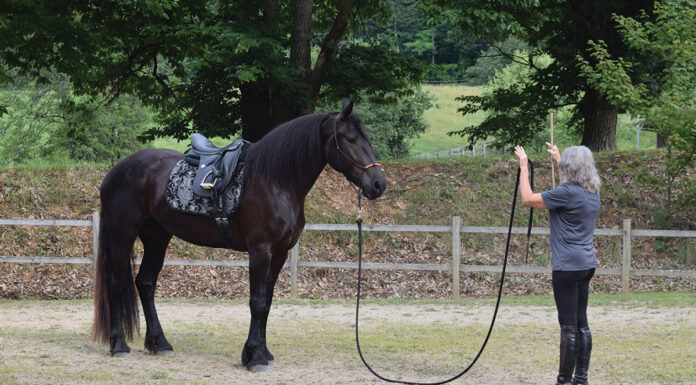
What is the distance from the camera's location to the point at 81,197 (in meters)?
15.2

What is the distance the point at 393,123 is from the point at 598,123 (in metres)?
16.4

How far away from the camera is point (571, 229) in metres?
5.56

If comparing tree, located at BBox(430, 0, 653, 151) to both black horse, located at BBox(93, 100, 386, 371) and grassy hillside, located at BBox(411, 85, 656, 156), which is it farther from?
grassy hillside, located at BBox(411, 85, 656, 156)

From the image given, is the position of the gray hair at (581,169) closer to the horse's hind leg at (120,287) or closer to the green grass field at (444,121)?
the horse's hind leg at (120,287)

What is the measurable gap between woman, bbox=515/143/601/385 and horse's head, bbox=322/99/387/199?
1.33 m

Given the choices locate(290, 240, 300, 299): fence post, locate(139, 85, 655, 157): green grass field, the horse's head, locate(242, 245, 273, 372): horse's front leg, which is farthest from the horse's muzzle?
locate(139, 85, 655, 157): green grass field

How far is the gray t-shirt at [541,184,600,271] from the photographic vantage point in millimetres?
5492

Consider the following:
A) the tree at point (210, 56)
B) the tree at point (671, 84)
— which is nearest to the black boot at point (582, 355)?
the tree at point (671, 84)

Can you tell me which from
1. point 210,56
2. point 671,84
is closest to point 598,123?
point 671,84

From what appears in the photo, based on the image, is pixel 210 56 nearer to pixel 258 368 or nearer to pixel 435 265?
pixel 435 265

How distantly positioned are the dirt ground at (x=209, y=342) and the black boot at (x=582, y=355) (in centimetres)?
61

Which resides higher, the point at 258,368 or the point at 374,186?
the point at 374,186

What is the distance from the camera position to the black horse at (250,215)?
6.64m

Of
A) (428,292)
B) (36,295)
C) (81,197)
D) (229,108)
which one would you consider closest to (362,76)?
(229,108)
